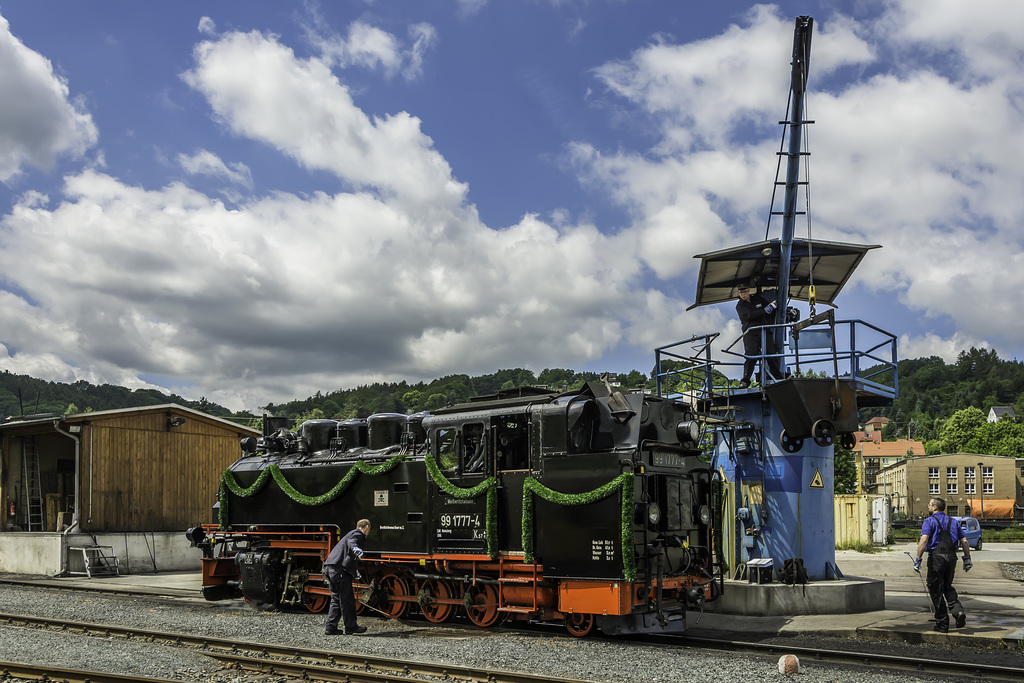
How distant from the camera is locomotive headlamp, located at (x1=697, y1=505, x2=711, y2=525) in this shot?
11.7 meters

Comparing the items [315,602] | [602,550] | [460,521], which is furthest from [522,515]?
[315,602]

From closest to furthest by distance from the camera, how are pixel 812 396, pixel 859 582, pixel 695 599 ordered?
pixel 695 599, pixel 812 396, pixel 859 582

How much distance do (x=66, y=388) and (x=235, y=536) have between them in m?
132

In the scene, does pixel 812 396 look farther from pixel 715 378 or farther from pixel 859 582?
pixel 859 582

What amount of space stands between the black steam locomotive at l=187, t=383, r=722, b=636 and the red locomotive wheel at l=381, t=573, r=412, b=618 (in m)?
0.02

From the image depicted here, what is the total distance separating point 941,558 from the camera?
1095 centimetres

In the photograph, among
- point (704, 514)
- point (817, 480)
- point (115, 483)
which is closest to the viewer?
point (704, 514)

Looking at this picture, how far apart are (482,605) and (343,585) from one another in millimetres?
2076

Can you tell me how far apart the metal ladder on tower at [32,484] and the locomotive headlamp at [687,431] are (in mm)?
22815

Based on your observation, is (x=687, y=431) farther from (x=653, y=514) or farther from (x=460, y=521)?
(x=460, y=521)

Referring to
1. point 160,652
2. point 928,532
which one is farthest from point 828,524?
point 160,652

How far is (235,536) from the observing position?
15711 mm

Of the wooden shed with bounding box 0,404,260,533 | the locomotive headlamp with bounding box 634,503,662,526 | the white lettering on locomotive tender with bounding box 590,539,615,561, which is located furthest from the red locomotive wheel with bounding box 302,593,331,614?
the wooden shed with bounding box 0,404,260,533

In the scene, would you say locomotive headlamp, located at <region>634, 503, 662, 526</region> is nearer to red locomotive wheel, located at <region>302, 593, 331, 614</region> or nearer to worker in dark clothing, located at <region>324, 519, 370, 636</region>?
worker in dark clothing, located at <region>324, 519, 370, 636</region>
